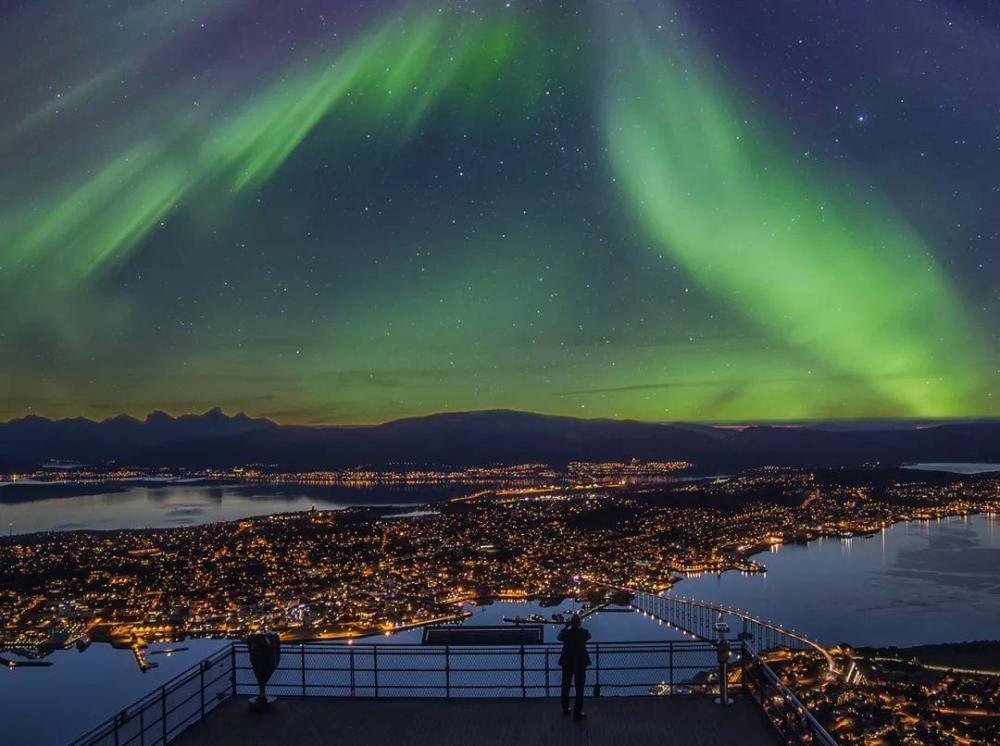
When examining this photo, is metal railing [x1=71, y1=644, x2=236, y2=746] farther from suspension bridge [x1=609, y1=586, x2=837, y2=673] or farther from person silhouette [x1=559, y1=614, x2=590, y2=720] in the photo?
suspension bridge [x1=609, y1=586, x2=837, y2=673]

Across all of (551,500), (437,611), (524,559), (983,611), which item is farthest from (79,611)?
(551,500)

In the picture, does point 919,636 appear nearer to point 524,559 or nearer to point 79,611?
point 524,559

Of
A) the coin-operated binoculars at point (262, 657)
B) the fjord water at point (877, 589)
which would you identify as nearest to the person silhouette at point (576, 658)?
the coin-operated binoculars at point (262, 657)

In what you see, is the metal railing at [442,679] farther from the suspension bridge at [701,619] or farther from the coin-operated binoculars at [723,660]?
the suspension bridge at [701,619]

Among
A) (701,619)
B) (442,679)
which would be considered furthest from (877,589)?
(442,679)

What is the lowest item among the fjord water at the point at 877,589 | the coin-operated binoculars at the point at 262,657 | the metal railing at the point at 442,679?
the fjord water at the point at 877,589

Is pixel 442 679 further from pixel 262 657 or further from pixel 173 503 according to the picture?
pixel 173 503

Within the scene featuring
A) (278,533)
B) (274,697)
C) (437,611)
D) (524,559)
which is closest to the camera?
(274,697)
